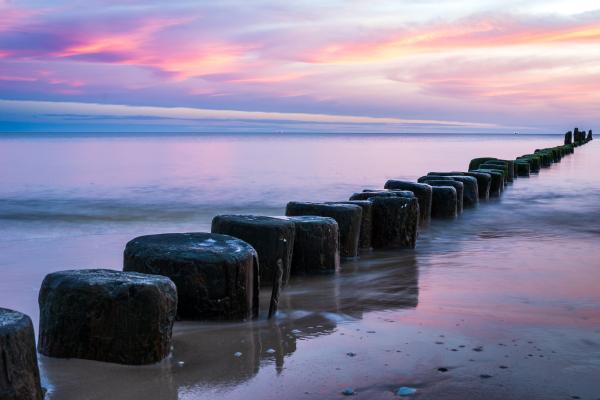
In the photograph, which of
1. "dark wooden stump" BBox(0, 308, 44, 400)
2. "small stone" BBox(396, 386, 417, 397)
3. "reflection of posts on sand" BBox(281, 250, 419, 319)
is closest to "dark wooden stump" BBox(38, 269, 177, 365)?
"dark wooden stump" BBox(0, 308, 44, 400)

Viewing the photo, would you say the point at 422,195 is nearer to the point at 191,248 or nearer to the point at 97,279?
the point at 191,248

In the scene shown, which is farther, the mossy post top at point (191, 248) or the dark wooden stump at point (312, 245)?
the dark wooden stump at point (312, 245)

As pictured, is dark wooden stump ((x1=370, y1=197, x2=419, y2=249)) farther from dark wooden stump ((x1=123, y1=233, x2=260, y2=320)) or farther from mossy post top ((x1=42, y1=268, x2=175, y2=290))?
mossy post top ((x1=42, y1=268, x2=175, y2=290))

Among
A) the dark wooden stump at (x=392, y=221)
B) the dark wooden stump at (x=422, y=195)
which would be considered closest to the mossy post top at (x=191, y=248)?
the dark wooden stump at (x=392, y=221)

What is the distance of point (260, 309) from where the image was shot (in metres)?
4.96

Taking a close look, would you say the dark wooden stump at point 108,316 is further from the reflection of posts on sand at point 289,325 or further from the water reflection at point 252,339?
the reflection of posts on sand at point 289,325

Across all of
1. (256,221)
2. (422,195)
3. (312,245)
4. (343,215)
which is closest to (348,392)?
(256,221)

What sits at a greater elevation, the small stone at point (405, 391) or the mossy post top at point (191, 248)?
the mossy post top at point (191, 248)

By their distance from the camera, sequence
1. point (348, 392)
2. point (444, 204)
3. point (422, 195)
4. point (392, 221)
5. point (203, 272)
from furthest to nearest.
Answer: point (444, 204)
point (422, 195)
point (392, 221)
point (203, 272)
point (348, 392)

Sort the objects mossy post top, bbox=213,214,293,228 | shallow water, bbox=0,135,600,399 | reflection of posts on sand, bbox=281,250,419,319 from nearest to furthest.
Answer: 1. shallow water, bbox=0,135,600,399
2. reflection of posts on sand, bbox=281,250,419,319
3. mossy post top, bbox=213,214,293,228

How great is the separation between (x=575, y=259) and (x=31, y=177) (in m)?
18.9

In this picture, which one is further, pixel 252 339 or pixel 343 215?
pixel 343 215

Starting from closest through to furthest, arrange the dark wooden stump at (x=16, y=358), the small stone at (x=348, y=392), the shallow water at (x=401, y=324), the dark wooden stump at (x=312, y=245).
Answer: the dark wooden stump at (x=16, y=358)
the small stone at (x=348, y=392)
the shallow water at (x=401, y=324)
the dark wooden stump at (x=312, y=245)

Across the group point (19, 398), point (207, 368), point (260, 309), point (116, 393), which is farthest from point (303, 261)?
point (19, 398)
